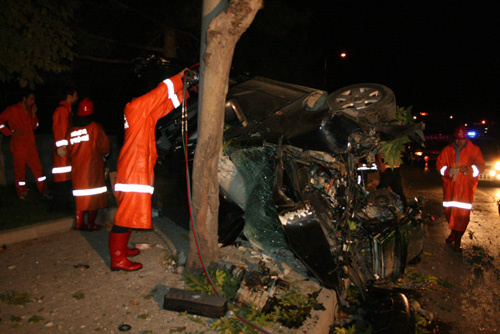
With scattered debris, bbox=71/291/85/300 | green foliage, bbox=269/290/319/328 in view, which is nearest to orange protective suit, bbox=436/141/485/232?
green foliage, bbox=269/290/319/328

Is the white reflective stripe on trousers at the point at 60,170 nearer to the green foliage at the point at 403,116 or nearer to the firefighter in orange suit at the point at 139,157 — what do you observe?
the firefighter in orange suit at the point at 139,157

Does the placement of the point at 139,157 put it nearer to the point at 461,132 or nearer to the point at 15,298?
the point at 15,298

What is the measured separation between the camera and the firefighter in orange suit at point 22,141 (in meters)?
6.17

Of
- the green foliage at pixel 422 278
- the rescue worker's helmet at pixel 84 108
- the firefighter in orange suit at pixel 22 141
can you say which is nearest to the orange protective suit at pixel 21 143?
the firefighter in orange suit at pixel 22 141

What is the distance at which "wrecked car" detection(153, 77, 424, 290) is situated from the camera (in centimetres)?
329

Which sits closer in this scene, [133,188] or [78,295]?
[78,295]

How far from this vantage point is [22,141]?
623cm

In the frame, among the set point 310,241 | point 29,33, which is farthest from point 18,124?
point 310,241

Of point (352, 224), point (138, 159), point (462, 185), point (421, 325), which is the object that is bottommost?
point (421, 325)

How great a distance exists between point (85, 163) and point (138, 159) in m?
1.63

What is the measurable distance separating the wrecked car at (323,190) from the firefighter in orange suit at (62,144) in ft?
8.09

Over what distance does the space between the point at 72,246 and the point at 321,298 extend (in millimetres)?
2943

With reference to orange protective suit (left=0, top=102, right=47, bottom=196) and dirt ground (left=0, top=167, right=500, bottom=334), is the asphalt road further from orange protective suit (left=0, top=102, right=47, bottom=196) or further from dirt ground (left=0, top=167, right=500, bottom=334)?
orange protective suit (left=0, top=102, right=47, bottom=196)

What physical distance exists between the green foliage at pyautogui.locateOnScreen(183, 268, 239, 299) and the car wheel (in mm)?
1880
